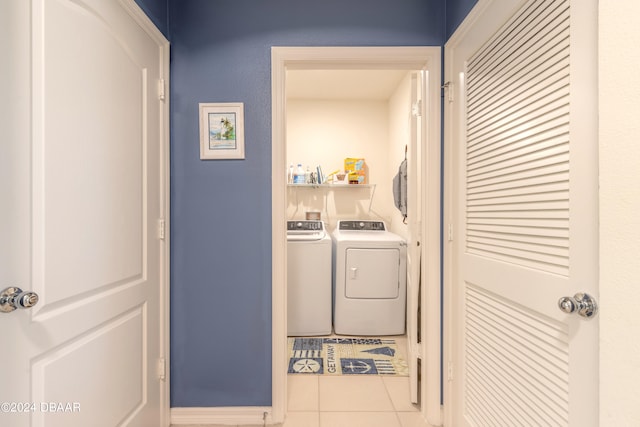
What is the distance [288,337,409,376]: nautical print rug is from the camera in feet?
7.63

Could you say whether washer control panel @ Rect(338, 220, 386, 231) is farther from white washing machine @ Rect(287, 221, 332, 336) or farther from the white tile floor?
the white tile floor

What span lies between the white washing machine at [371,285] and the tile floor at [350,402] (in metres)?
0.64

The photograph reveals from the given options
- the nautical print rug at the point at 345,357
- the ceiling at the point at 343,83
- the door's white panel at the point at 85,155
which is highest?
the ceiling at the point at 343,83

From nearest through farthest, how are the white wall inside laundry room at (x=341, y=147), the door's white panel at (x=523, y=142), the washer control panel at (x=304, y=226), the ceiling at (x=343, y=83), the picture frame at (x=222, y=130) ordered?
the door's white panel at (x=523, y=142) → the picture frame at (x=222, y=130) → the ceiling at (x=343, y=83) → the washer control panel at (x=304, y=226) → the white wall inside laundry room at (x=341, y=147)

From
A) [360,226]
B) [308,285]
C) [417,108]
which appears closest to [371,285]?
[308,285]

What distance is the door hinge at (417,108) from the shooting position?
1812 mm

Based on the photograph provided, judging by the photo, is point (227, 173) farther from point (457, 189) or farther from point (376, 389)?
point (376, 389)

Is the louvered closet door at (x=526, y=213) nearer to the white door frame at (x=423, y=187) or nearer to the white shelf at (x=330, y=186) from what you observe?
the white door frame at (x=423, y=187)

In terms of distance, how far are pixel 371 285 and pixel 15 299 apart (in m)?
2.38

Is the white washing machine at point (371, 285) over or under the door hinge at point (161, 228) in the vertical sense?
under

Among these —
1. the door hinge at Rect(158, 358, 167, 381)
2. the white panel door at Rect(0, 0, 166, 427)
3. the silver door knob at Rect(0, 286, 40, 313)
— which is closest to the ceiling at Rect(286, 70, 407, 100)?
the white panel door at Rect(0, 0, 166, 427)

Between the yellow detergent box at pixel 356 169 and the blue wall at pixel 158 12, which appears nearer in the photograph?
the blue wall at pixel 158 12

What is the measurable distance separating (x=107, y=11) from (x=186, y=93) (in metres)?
0.54

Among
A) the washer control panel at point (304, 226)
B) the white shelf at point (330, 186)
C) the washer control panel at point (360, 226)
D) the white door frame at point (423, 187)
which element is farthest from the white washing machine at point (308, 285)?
the white door frame at point (423, 187)
